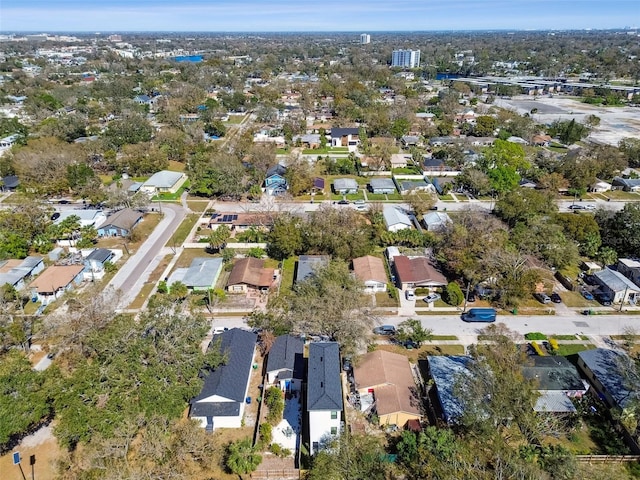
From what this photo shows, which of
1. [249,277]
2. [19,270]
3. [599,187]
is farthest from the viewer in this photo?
[599,187]

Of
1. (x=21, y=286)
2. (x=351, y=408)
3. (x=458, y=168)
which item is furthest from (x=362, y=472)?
(x=458, y=168)

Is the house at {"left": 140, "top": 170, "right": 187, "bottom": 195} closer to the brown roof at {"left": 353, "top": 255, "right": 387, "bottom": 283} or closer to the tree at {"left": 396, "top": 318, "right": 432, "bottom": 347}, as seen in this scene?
the brown roof at {"left": 353, "top": 255, "right": 387, "bottom": 283}

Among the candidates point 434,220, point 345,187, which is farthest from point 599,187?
point 345,187

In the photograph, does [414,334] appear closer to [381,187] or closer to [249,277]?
[249,277]

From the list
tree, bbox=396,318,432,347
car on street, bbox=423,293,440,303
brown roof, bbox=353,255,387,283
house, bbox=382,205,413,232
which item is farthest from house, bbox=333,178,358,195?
tree, bbox=396,318,432,347

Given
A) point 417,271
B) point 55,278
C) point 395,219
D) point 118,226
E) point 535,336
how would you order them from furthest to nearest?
point 395,219 < point 118,226 < point 417,271 < point 55,278 < point 535,336

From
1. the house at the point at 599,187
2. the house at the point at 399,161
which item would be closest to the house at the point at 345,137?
the house at the point at 399,161

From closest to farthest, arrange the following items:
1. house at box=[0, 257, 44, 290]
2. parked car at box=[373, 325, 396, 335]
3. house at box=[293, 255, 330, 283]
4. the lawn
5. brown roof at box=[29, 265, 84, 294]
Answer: parked car at box=[373, 325, 396, 335] → brown roof at box=[29, 265, 84, 294] → house at box=[293, 255, 330, 283] → house at box=[0, 257, 44, 290] → the lawn
